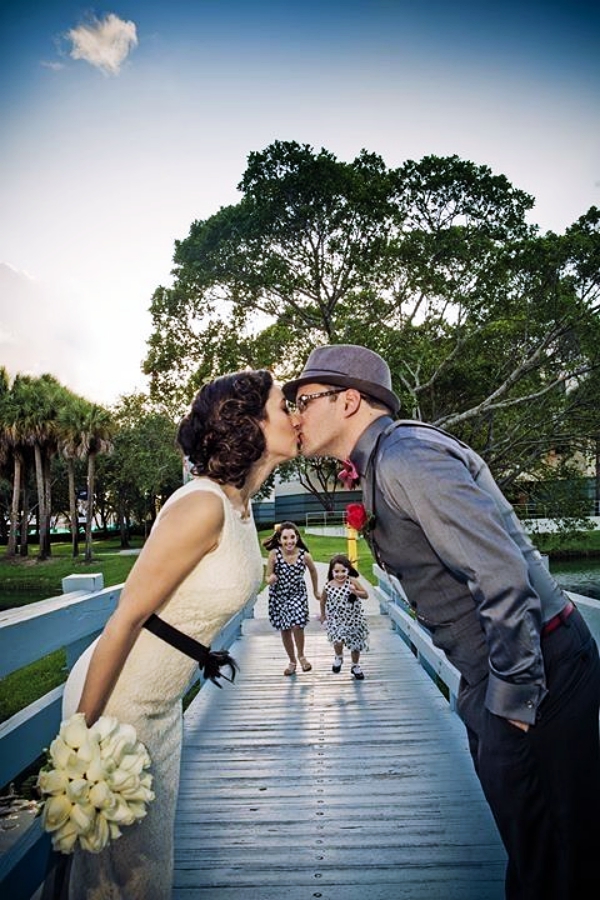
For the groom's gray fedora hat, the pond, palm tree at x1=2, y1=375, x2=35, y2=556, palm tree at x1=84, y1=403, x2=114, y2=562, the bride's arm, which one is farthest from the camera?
palm tree at x1=84, y1=403, x2=114, y2=562

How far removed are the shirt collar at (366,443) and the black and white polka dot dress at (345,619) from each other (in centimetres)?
527

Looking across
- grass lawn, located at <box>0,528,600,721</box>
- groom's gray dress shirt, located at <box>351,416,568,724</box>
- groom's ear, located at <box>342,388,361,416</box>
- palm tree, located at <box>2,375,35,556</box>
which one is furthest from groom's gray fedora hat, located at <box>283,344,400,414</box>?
palm tree, located at <box>2,375,35,556</box>

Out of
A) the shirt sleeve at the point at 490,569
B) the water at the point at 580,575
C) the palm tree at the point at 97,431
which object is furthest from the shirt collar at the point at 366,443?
the palm tree at the point at 97,431

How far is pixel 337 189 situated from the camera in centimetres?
1692

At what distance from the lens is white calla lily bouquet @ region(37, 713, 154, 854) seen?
1.57 m

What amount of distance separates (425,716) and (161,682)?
4.09 meters

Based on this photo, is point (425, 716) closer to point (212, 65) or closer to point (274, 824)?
point (274, 824)

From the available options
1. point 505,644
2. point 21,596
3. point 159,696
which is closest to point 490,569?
point 505,644

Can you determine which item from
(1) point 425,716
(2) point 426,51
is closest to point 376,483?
(1) point 425,716

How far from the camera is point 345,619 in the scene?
23.8 ft

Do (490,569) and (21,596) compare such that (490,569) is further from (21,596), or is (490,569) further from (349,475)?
(21,596)

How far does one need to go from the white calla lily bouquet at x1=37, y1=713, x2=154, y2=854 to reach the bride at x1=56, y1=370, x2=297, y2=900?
15 cm

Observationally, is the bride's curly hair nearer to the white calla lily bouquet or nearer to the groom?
the groom

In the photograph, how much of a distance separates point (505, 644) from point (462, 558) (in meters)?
0.25
